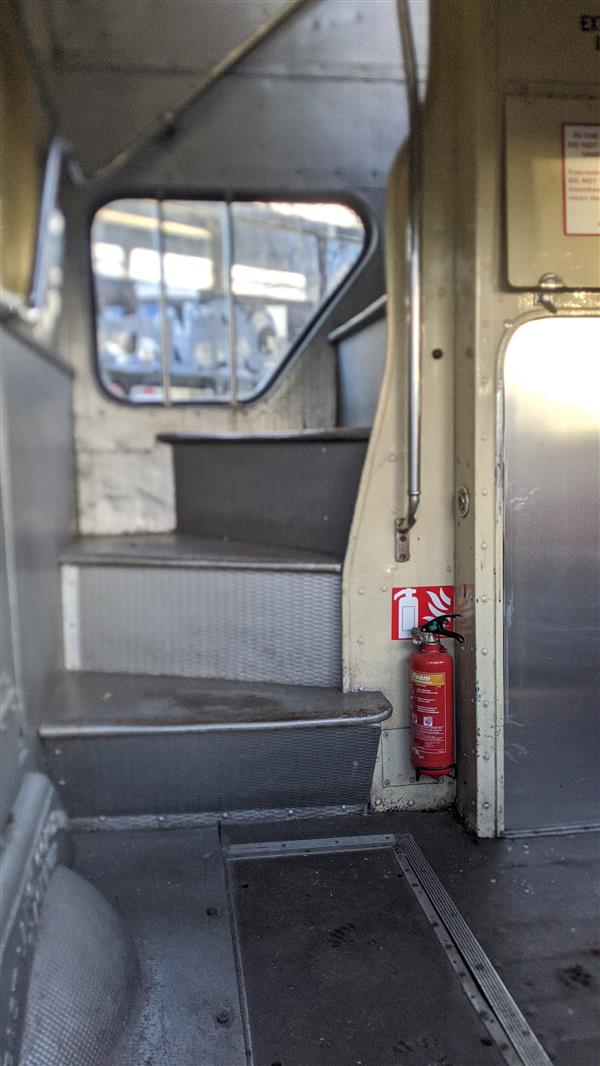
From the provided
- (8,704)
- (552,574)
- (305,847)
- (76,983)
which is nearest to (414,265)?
(552,574)

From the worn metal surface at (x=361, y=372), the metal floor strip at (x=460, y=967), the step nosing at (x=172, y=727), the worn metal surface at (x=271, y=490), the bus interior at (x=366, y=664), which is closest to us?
the metal floor strip at (x=460, y=967)

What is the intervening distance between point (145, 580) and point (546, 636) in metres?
1.19

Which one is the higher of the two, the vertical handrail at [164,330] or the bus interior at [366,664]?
the vertical handrail at [164,330]

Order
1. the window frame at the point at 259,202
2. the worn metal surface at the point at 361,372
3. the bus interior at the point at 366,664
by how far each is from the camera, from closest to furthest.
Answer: the bus interior at the point at 366,664, the worn metal surface at the point at 361,372, the window frame at the point at 259,202

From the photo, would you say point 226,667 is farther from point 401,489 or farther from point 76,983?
point 76,983

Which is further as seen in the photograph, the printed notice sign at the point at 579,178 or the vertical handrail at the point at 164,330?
the vertical handrail at the point at 164,330

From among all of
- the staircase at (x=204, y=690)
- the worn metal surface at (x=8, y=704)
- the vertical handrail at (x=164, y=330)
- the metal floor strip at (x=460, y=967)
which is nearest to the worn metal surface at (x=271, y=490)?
the staircase at (x=204, y=690)

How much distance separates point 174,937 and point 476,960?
0.66 meters

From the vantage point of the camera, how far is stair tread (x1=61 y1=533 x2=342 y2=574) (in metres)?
2.35

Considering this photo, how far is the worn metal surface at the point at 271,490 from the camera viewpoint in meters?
2.54

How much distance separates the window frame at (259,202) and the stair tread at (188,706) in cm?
124

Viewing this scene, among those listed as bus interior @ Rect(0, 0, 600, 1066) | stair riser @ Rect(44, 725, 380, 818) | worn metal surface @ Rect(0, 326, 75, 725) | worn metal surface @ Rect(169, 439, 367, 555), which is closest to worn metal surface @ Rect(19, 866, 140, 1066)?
bus interior @ Rect(0, 0, 600, 1066)

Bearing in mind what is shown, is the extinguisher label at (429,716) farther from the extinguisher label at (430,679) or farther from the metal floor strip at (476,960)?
the metal floor strip at (476,960)

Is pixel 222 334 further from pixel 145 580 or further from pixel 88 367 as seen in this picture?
pixel 145 580
